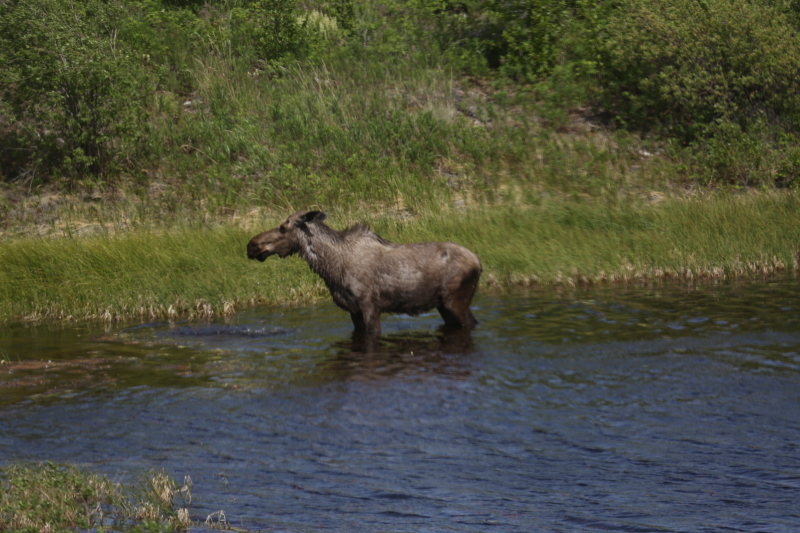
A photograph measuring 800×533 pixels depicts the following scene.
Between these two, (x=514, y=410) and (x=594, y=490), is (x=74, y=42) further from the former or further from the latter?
(x=594, y=490)

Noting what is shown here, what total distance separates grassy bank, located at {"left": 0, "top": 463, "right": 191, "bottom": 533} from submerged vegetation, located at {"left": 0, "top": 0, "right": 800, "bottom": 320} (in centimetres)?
886

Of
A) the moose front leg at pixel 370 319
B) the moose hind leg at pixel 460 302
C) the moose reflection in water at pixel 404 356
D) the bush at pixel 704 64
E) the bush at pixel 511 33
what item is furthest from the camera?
the bush at pixel 511 33

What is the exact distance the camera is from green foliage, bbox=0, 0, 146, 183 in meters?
24.3

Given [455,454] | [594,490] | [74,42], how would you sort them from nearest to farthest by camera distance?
[594,490]
[455,454]
[74,42]

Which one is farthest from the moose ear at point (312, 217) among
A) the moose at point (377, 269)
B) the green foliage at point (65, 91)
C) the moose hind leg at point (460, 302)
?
the green foliage at point (65, 91)

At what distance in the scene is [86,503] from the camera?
6.96m

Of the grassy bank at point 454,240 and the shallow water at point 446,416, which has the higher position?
the grassy bank at point 454,240

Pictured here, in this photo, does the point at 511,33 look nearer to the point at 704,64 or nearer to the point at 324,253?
the point at 704,64

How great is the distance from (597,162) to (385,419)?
56.6 ft

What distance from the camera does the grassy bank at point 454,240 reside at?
1628cm

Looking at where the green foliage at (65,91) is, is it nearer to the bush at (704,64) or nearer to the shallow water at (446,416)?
the shallow water at (446,416)

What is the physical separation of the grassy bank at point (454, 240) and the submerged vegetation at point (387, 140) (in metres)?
0.05

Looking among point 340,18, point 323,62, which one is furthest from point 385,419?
point 340,18

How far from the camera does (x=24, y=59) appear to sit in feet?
80.8
